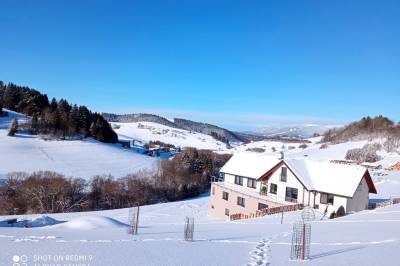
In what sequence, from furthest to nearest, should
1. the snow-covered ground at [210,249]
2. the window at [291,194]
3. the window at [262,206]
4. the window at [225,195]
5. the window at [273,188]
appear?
the window at [225,195] → the window at [273,188] → the window at [262,206] → the window at [291,194] → the snow-covered ground at [210,249]

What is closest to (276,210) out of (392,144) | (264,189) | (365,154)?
(264,189)

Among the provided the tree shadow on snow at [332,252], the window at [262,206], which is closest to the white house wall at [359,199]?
the window at [262,206]

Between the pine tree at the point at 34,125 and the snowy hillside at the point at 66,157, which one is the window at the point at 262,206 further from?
the pine tree at the point at 34,125

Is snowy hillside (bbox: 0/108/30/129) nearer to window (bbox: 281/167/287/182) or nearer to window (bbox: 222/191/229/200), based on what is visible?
window (bbox: 222/191/229/200)

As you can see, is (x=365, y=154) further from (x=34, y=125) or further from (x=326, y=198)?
(x=34, y=125)

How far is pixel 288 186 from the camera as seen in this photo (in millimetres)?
33125

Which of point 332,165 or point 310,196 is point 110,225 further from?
point 332,165

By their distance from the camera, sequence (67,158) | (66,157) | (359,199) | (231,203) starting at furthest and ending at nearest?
(66,157) → (67,158) → (231,203) → (359,199)

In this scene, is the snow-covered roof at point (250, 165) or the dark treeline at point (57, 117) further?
the dark treeline at point (57, 117)

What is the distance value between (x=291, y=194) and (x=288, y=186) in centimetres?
75

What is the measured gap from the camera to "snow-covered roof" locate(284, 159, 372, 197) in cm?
3008

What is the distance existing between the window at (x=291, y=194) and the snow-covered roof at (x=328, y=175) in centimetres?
141

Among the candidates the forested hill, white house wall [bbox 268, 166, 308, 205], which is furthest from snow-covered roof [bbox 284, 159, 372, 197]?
the forested hill

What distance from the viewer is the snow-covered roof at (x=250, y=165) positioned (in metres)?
37.0
